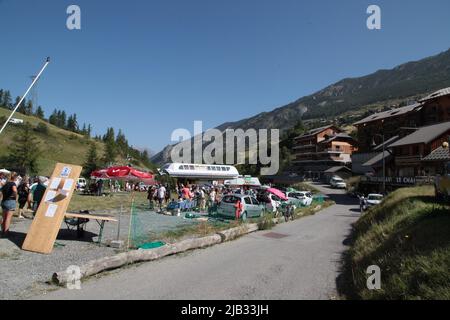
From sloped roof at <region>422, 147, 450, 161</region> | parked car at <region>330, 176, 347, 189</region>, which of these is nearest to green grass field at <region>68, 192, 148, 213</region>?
sloped roof at <region>422, 147, 450, 161</region>

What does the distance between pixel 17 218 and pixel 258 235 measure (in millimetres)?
10458

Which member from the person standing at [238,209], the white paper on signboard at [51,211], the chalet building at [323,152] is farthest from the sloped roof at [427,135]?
the chalet building at [323,152]

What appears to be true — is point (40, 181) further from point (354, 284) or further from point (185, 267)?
point (354, 284)

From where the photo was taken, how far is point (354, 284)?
812cm

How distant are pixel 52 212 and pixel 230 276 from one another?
5.50 meters

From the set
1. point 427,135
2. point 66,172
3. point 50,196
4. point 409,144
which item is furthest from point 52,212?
point 427,135

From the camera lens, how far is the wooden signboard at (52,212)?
31.6 ft

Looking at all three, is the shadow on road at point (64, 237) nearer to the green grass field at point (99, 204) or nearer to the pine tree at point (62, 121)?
the green grass field at point (99, 204)

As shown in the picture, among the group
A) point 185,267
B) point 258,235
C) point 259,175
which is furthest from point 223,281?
point 259,175

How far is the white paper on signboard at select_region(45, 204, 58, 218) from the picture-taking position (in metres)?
10.1

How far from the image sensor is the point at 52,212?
33.1ft

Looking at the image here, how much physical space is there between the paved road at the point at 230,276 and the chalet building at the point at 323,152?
84.2 meters
